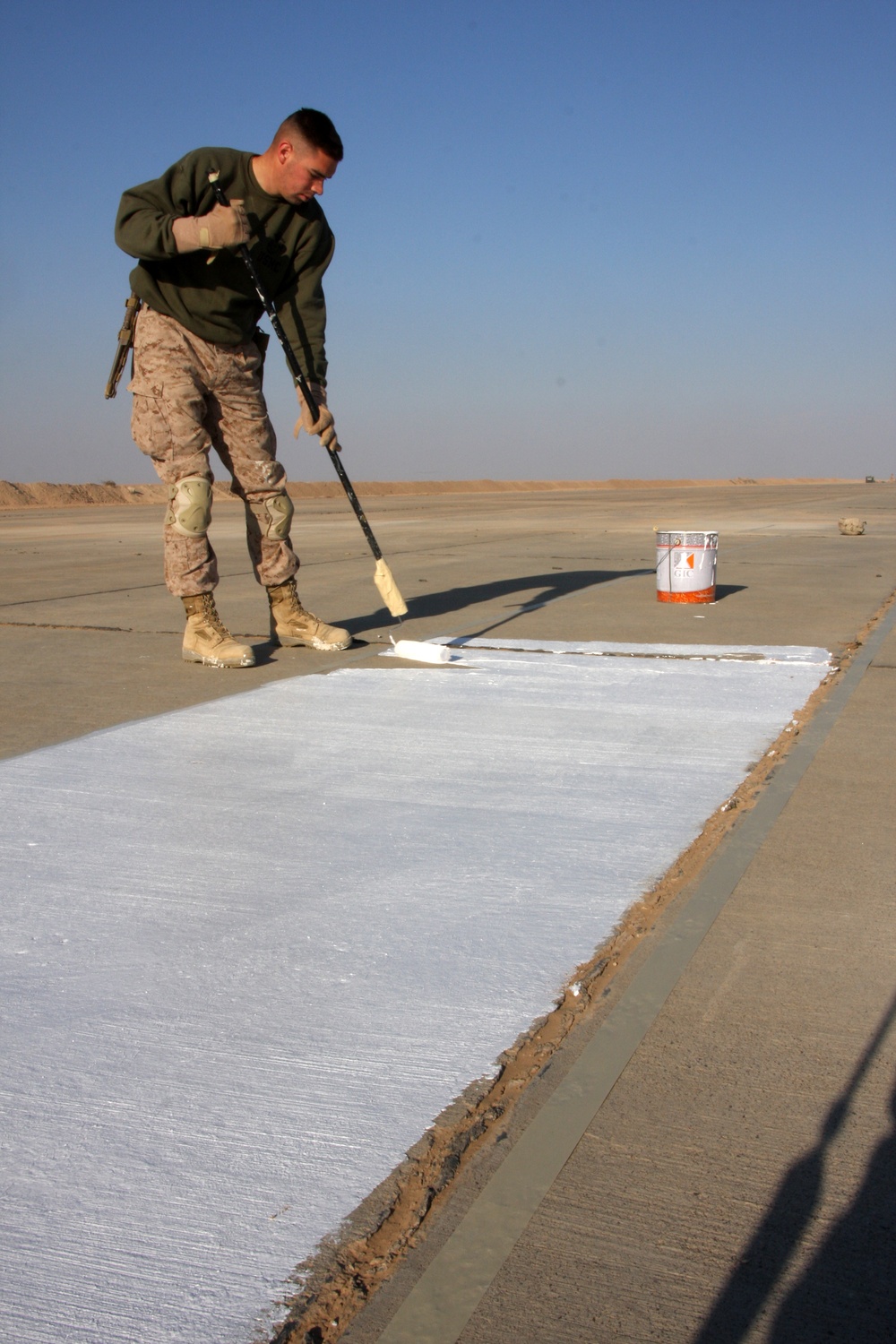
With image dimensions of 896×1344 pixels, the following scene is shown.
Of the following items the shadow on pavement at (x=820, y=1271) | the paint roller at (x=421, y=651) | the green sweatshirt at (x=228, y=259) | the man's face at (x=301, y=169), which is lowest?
the shadow on pavement at (x=820, y=1271)

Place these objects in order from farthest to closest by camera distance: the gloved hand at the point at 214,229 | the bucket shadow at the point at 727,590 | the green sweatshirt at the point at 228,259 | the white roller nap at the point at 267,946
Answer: the bucket shadow at the point at 727,590 < the green sweatshirt at the point at 228,259 < the gloved hand at the point at 214,229 < the white roller nap at the point at 267,946

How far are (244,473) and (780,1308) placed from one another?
4.76 m

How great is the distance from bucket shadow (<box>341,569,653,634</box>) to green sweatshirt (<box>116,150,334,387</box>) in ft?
5.20

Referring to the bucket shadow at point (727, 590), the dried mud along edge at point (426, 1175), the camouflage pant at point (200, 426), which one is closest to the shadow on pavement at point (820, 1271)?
the dried mud along edge at point (426, 1175)

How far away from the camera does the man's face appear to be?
5.12 m

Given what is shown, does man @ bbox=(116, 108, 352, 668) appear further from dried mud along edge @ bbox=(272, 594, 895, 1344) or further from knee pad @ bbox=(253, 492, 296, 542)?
dried mud along edge @ bbox=(272, 594, 895, 1344)

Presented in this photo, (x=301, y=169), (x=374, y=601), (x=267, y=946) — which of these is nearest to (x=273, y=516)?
(x=301, y=169)

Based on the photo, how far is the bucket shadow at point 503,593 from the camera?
6996 millimetres

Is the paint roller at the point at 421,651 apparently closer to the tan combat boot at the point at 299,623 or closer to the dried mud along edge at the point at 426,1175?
the tan combat boot at the point at 299,623

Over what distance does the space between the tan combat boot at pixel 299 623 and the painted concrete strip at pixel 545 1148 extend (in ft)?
10.6

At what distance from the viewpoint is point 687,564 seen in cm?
732

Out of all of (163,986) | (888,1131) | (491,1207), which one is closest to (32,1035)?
(163,986)

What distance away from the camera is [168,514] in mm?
5527

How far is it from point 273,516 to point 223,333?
0.84 m
